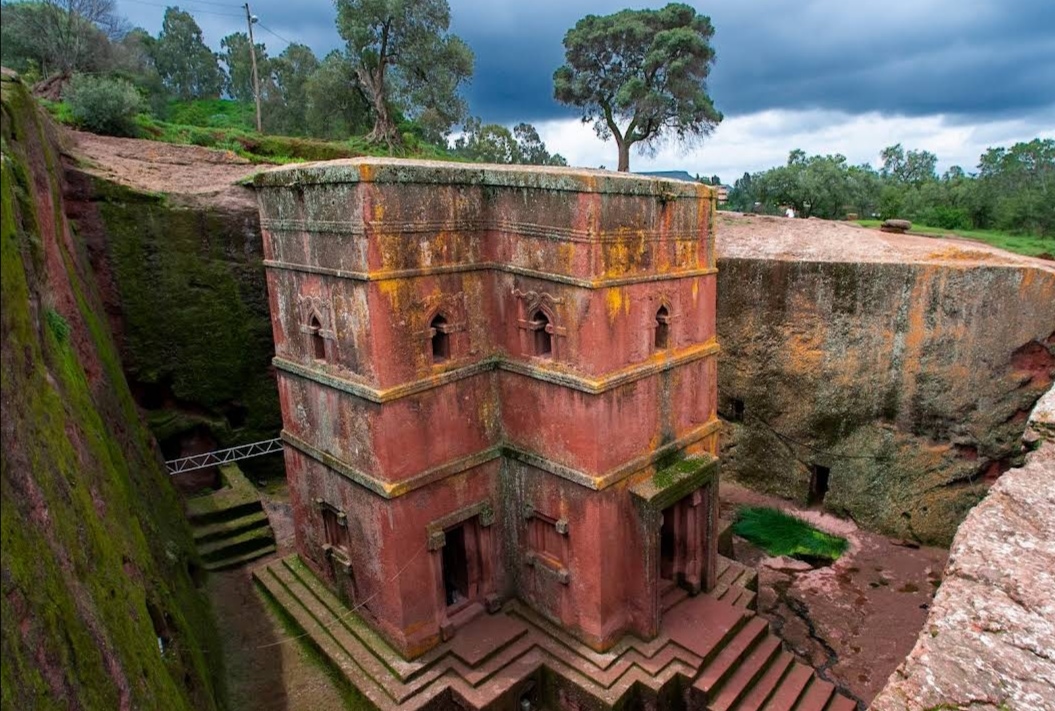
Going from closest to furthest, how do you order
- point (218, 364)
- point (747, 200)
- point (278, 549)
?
point (278, 549), point (218, 364), point (747, 200)

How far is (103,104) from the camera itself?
18.6m

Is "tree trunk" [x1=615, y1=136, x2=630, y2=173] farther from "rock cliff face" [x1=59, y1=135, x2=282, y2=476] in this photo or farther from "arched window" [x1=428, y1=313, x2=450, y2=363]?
"arched window" [x1=428, y1=313, x2=450, y2=363]

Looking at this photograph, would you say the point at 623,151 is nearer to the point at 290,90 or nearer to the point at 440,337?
the point at 290,90

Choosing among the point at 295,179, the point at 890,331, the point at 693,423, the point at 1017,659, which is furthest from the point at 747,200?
the point at 1017,659

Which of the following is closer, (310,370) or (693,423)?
(310,370)

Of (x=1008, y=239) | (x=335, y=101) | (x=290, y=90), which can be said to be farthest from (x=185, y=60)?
(x=1008, y=239)

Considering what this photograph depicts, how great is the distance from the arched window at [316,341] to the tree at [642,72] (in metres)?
22.4

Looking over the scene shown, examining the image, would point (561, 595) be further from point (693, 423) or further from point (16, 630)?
point (16, 630)

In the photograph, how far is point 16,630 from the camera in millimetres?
4062

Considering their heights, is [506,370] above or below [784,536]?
above

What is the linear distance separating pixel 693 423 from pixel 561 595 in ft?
11.0

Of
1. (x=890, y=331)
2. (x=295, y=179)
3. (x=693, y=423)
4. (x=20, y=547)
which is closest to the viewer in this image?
(x=20, y=547)

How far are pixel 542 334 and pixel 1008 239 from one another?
80.3 ft

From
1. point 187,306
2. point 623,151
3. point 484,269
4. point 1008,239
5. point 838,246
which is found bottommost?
point 187,306
